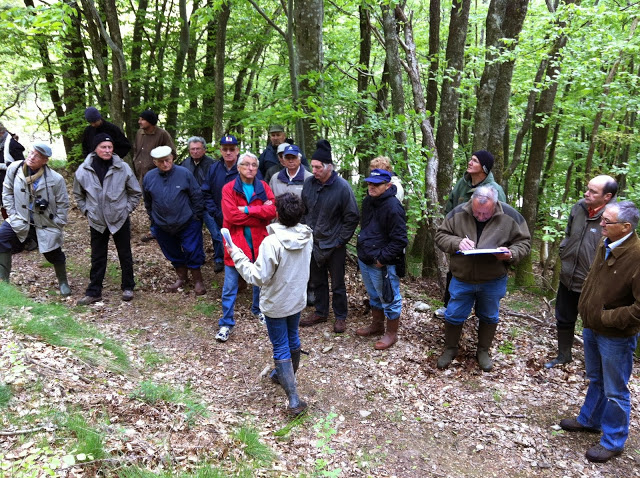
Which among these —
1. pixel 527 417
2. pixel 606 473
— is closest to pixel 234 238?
pixel 527 417

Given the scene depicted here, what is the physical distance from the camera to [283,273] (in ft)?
13.0

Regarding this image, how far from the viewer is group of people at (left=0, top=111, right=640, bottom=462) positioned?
380cm

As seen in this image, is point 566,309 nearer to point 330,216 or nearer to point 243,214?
point 330,216

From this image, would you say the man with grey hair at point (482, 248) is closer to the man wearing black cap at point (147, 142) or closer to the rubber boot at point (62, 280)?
the rubber boot at point (62, 280)

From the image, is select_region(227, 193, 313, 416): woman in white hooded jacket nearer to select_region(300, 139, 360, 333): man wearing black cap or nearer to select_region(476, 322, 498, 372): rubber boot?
select_region(300, 139, 360, 333): man wearing black cap

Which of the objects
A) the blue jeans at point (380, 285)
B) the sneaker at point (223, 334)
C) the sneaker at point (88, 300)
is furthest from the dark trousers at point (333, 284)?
the sneaker at point (88, 300)

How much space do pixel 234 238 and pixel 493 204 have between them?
10.4 feet

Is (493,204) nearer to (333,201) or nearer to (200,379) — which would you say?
(333,201)

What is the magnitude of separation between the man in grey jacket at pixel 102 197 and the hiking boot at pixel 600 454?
6.27 meters

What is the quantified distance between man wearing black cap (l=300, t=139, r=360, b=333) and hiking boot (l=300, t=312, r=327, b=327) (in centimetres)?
28

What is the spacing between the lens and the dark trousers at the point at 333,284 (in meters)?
5.93

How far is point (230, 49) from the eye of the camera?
13430 mm

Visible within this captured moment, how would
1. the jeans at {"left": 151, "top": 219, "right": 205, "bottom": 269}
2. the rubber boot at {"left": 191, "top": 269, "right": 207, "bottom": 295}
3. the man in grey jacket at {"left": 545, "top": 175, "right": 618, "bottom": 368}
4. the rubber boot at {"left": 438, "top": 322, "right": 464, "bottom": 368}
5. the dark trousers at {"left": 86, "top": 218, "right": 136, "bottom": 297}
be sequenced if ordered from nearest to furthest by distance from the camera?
the man in grey jacket at {"left": 545, "top": 175, "right": 618, "bottom": 368}
the rubber boot at {"left": 438, "top": 322, "right": 464, "bottom": 368}
the dark trousers at {"left": 86, "top": 218, "right": 136, "bottom": 297}
the jeans at {"left": 151, "top": 219, "right": 205, "bottom": 269}
the rubber boot at {"left": 191, "top": 269, "right": 207, "bottom": 295}

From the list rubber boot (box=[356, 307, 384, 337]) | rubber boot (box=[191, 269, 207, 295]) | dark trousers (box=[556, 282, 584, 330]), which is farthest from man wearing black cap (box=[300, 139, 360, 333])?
dark trousers (box=[556, 282, 584, 330])
